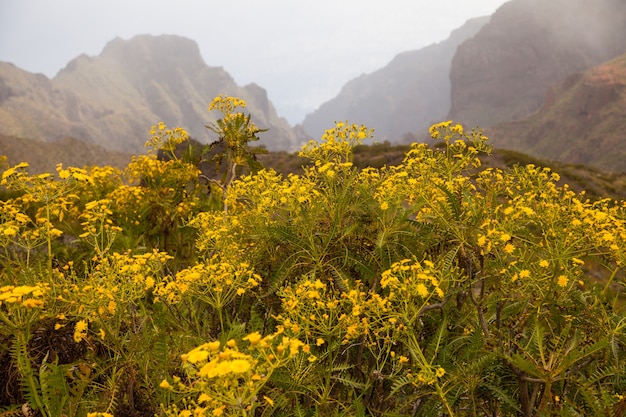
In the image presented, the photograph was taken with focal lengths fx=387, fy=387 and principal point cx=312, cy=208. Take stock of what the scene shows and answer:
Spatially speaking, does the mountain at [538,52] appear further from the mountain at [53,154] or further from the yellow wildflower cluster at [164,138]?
the yellow wildflower cluster at [164,138]

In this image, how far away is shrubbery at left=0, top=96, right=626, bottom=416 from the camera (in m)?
2.32

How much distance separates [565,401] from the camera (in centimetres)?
238

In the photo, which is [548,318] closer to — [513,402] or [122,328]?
[513,402]

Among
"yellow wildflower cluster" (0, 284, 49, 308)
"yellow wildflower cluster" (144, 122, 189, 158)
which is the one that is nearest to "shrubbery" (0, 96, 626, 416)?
"yellow wildflower cluster" (0, 284, 49, 308)

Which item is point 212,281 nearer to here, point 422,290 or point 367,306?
point 367,306

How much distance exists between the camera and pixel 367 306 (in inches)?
97.5

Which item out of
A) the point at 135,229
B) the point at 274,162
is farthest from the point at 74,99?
the point at 135,229

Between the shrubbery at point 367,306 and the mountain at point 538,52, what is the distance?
188 m

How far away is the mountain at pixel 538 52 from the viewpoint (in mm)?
178375

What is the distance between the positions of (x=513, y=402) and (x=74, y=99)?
232m

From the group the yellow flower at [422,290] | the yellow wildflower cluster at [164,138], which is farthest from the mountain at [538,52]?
the yellow flower at [422,290]

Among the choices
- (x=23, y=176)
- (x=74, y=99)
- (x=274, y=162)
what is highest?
(x=74, y=99)

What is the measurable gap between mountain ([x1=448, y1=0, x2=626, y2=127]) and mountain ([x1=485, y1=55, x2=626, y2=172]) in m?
58.4

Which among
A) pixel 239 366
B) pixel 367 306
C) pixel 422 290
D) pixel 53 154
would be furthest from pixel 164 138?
pixel 53 154
